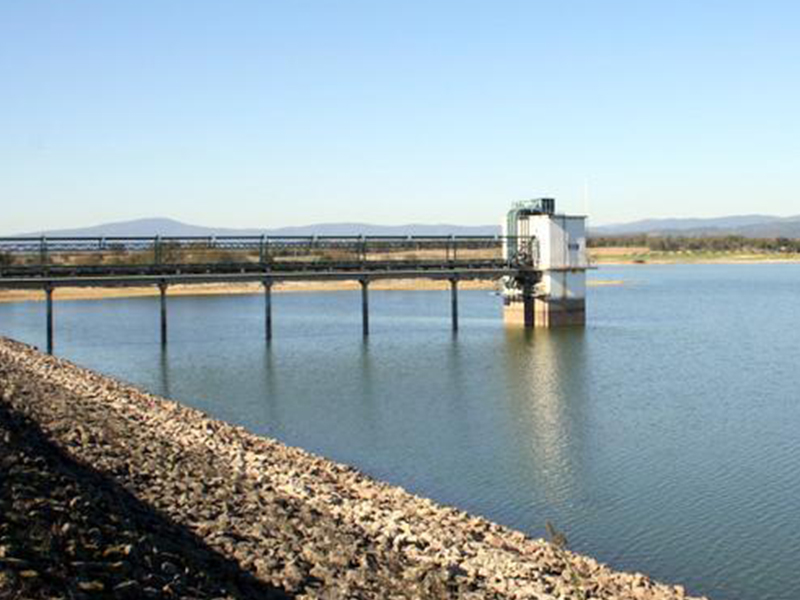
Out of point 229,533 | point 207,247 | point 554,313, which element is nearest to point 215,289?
point 207,247

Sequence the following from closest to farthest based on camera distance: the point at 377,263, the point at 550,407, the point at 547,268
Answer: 1. the point at 550,407
2. the point at 377,263
3. the point at 547,268

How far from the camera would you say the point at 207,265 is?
4603cm

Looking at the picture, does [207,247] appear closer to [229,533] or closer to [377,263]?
[377,263]

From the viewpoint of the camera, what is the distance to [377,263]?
50688mm

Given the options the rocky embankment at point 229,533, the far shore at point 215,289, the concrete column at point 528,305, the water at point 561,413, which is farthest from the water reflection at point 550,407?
the far shore at point 215,289

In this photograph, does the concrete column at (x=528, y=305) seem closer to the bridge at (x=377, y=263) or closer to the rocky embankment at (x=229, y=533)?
the bridge at (x=377, y=263)

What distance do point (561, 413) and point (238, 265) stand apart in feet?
76.6

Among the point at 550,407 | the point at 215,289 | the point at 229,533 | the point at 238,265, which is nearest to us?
the point at 229,533

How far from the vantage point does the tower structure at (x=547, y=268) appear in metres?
53.3

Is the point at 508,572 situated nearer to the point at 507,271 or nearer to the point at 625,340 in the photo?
the point at 625,340

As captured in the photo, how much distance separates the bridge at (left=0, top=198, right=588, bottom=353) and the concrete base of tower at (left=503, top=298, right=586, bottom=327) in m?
0.05

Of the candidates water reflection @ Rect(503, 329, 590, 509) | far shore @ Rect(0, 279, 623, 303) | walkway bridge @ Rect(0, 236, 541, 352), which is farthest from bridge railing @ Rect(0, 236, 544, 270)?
far shore @ Rect(0, 279, 623, 303)

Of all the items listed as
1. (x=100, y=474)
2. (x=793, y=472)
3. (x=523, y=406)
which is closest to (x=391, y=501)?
(x=100, y=474)

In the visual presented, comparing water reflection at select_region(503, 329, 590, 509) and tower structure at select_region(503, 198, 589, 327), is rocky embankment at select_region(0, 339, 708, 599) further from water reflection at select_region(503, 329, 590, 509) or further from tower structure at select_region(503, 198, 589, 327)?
tower structure at select_region(503, 198, 589, 327)
